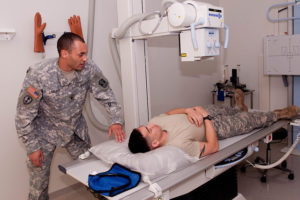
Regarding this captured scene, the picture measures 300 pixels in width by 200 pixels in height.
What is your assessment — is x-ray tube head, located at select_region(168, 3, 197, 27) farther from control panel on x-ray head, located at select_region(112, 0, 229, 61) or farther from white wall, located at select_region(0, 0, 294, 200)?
white wall, located at select_region(0, 0, 294, 200)

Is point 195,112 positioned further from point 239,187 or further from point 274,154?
point 274,154

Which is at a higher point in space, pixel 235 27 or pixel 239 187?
pixel 235 27

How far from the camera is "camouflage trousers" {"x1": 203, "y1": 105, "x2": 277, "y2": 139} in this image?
2352mm

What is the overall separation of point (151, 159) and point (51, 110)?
0.89 meters

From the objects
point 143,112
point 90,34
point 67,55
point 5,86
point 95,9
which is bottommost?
point 143,112

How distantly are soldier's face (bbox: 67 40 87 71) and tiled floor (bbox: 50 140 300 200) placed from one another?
1359 mm

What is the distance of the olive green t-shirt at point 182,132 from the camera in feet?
6.44

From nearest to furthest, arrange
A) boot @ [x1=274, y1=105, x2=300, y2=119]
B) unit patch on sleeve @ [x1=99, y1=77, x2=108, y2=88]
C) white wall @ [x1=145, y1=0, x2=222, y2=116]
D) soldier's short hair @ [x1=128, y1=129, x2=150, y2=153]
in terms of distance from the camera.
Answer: soldier's short hair @ [x1=128, y1=129, x2=150, y2=153] → unit patch on sleeve @ [x1=99, y1=77, x2=108, y2=88] → boot @ [x1=274, y1=105, x2=300, y2=119] → white wall @ [x1=145, y1=0, x2=222, y2=116]

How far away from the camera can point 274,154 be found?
3494mm

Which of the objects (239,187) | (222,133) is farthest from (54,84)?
(239,187)

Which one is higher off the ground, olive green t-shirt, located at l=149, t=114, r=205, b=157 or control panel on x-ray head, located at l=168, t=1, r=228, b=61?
control panel on x-ray head, located at l=168, t=1, r=228, b=61

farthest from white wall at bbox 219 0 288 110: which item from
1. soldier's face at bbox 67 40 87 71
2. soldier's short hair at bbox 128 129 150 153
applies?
soldier's face at bbox 67 40 87 71

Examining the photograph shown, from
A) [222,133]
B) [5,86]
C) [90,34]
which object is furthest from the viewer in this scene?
[90,34]

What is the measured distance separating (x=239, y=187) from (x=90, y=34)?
6.60 feet
